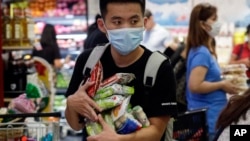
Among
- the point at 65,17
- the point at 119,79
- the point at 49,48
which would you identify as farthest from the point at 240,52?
the point at 119,79

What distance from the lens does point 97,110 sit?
7.70 ft

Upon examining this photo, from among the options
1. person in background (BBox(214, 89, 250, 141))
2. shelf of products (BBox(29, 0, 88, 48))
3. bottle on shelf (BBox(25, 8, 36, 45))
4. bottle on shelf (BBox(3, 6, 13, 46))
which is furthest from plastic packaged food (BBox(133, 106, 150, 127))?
shelf of products (BBox(29, 0, 88, 48))

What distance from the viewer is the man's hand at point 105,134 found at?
7.51 feet

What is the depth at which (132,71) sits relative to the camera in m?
2.44

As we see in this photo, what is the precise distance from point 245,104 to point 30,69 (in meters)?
4.14

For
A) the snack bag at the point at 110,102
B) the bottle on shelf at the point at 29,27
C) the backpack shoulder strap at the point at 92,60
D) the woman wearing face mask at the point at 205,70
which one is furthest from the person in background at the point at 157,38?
the snack bag at the point at 110,102

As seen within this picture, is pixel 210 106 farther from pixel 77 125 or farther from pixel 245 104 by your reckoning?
pixel 245 104

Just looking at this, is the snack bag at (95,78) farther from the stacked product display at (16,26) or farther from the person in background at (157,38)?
the person in background at (157,38)

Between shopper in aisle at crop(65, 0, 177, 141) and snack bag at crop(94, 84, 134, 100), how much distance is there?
0.05 m

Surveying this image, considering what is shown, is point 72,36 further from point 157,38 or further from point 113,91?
point 113,91

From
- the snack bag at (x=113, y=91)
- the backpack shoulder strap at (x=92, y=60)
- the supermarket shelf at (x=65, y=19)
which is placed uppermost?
the backpack shoulder strap at (x=92, y=60)

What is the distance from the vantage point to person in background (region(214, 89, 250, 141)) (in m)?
2.00

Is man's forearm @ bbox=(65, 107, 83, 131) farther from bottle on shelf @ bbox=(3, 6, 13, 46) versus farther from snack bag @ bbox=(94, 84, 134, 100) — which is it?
bottle on shelf @ bbox=(3, 6, 13, 46)

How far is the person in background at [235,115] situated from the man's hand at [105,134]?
0.43m
